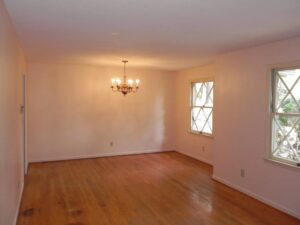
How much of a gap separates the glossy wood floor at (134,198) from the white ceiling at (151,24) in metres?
2.35

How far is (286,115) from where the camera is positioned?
3.54 meters

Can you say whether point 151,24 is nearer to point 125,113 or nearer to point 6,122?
point 6,122

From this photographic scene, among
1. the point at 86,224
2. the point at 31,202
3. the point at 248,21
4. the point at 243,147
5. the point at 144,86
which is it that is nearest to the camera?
the point at 248,21

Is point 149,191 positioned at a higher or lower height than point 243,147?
lower

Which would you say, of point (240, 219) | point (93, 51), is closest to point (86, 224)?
point (240, 219)

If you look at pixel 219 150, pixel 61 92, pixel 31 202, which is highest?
pixel 61 92

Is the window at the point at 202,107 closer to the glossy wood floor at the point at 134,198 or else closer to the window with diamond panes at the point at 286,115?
the glossy wood floor at the point at 134,198

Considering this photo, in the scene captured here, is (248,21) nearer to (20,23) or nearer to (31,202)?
(20,23)

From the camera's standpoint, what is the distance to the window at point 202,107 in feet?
20.0

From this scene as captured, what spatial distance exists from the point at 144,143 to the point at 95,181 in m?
2.64

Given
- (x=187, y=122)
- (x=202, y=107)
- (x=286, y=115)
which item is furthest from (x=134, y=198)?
(x=187, y=122)

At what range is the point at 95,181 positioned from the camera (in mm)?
4684

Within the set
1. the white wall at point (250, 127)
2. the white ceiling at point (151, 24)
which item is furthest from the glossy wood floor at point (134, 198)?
the white ceiling at point (151, 24)

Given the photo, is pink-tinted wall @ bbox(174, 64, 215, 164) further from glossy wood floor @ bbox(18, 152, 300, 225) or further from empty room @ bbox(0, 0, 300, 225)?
glossy wood floor @ bbox(18, 152, 300, 225)
